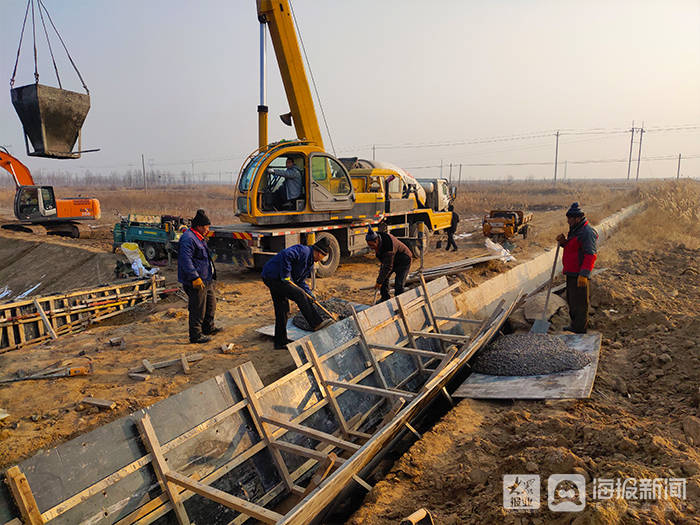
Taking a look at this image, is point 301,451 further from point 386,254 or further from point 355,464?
point 386,254

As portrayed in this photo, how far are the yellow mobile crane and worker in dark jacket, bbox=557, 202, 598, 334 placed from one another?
212 inches

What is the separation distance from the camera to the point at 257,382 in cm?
410

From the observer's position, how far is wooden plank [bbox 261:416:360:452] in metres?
3.74

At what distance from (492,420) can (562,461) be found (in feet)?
4.36

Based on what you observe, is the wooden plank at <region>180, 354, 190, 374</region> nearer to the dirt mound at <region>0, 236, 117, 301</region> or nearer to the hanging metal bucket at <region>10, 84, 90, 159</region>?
the hanging metal bucket at <region>10, 84, 90, 159</region>

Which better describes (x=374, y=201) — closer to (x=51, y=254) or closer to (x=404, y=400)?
(x=404, y=400)

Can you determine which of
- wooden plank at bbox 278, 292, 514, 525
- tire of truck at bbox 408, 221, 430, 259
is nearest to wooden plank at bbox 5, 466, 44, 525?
wooden plank at bbox 278, 292, 514, 525

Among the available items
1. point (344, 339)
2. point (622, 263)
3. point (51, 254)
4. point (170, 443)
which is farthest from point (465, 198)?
point (170, 443)

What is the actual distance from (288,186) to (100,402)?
20.1 ft

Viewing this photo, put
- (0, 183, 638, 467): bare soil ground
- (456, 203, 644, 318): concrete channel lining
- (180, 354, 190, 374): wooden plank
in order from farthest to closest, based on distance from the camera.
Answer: (456, 203, 644, 318): concrete channel lining
(180, 354, 190, 374): wooden plank
(0, 183, 638, 467): bare soil ground

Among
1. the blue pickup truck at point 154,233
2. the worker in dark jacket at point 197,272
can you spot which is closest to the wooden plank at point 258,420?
the worker in dark jacket at point 197,272

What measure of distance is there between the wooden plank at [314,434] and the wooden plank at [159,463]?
3.08ft

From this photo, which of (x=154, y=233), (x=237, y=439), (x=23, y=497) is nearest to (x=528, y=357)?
(x=237, y=439)

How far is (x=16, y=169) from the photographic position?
1688 cm
